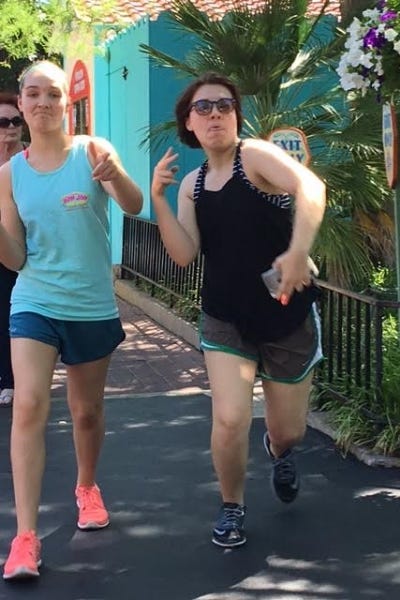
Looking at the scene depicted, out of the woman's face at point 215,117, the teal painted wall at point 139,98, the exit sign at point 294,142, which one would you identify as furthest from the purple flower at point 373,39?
the teal painted wall at point 139,98

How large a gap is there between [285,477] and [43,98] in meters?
1.98

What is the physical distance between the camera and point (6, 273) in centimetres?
658

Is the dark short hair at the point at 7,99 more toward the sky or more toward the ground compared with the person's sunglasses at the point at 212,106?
more toward the sky

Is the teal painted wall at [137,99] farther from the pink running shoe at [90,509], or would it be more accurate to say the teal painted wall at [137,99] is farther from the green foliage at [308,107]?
the pink running shoe at [90,509]

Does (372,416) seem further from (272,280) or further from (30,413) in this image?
(30,413)

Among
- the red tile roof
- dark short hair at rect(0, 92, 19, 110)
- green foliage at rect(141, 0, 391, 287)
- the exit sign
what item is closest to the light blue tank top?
dark short hair at rect(0, 92, 19, 110)

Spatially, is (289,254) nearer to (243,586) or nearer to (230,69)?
(243,586)

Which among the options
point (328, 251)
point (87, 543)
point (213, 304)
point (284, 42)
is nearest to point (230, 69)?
point (284, 42)

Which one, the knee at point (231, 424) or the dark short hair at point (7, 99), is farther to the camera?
the dark short hair at point (7, 99)

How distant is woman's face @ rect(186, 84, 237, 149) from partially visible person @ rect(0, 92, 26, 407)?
7.08 feet

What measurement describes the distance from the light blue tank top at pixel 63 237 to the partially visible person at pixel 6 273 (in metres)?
1.96

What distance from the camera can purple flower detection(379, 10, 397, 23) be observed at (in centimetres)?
517

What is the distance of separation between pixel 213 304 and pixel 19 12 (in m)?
8.14

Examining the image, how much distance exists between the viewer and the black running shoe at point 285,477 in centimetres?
445
